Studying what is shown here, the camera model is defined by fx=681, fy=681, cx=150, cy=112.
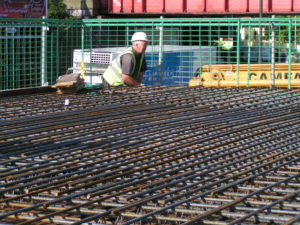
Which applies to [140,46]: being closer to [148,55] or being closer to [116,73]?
[116,73]

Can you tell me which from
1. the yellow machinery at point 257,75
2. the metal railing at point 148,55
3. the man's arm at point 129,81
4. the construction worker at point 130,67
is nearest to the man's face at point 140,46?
the construction worker at point 130,67

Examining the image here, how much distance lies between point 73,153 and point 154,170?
83 cm

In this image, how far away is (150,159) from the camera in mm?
5520

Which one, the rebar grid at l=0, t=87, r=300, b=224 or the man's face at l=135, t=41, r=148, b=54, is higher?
the man's face at l=135, t=41, r=148, b=54

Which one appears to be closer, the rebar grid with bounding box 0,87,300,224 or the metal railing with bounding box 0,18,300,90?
the rebar grid with bounding box 0,87,300,224

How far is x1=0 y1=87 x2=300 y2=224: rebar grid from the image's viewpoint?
156 inches

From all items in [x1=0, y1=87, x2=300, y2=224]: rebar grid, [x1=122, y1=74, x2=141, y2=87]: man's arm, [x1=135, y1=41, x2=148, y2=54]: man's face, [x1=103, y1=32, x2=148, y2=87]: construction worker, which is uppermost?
[x1=135, y1=41, x2=148, y2=54]: man's face

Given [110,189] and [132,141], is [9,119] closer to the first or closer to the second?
[132,141]

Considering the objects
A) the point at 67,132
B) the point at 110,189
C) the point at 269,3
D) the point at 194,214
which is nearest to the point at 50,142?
the point at 67,132

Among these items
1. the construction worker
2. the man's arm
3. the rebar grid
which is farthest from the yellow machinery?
the rebar grid

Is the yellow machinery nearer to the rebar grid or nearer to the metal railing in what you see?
the metal railing

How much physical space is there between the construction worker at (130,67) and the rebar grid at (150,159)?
1.91 metres

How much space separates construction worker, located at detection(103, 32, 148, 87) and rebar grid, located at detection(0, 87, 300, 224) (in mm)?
1908

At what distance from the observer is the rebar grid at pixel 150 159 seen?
3975 mm
